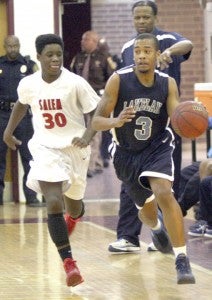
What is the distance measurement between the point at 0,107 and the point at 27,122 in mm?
398

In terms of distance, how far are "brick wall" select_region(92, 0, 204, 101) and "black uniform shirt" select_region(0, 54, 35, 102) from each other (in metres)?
5.69

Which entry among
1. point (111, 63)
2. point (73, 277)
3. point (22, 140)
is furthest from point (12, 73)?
point (73, 277)

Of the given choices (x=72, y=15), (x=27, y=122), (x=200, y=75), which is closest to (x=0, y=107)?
(x=27, y=122)

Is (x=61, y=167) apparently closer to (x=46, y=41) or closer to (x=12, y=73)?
(x=46, y=41)

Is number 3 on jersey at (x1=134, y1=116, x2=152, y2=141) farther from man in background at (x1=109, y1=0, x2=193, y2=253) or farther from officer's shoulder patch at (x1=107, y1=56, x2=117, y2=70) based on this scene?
officer's shoulder patch at (x1=107, y1=56, x2=117, y2=70)

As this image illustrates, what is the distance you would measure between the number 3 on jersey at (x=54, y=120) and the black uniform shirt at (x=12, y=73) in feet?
17.7

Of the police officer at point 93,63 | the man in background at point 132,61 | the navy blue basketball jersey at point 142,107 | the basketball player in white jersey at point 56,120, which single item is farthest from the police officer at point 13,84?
the navy blue basketball jersey at point 142,107

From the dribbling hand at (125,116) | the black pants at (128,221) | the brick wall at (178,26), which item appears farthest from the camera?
the brick wall at (178,26)

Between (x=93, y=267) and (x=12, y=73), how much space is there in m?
5.55

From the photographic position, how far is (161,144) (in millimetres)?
8805

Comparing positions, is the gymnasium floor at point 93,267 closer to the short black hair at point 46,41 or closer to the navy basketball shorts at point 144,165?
the navy basketball shorts at point 144,165

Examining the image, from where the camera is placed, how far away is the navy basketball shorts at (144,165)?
8.59 metres

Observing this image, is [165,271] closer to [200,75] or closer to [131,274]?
[131,274]

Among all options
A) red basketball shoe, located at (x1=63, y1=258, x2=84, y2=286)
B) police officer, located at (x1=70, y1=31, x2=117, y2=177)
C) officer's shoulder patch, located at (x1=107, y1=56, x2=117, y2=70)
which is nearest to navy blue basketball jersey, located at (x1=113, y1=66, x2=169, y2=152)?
red basketball shoe, located at (x1=63, y1=258, x2=84, y2=286)
